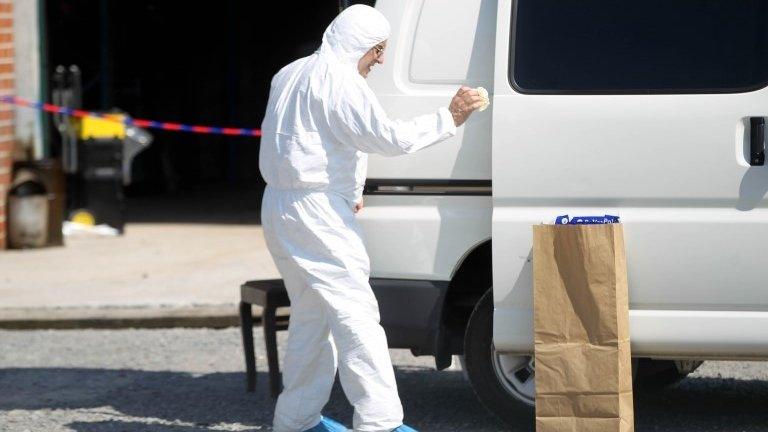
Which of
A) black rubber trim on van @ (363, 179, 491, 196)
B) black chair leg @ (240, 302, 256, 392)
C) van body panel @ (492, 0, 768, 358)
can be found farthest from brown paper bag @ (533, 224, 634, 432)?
black chair leg @ (240, 302, 256, 392)

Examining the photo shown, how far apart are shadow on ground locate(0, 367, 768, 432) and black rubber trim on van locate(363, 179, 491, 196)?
1.06 m

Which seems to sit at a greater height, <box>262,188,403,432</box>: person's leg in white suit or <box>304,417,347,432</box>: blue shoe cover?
<box>262,188,403,432</box>: person's leg in white suit

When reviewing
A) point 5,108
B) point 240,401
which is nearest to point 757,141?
point 240,401

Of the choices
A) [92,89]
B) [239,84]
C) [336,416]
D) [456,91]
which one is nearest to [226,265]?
[336,416]

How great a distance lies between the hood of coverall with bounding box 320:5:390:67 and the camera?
19.8 ft

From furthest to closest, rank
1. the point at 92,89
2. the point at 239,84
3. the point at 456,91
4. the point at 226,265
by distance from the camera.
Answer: the point at 239,84 < the point at 92,89 < the point at 226,265 < the point at 456,91

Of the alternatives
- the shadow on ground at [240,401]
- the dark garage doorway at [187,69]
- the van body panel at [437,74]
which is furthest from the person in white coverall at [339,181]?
the dark garage doorway at [187,69]

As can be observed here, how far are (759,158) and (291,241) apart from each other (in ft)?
5.83

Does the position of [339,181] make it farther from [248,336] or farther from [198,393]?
Result: [198,393]

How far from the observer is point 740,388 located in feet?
Answer: 25.6

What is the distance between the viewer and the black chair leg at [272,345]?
287 inches

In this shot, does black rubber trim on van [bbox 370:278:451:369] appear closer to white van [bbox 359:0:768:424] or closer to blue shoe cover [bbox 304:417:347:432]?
white van [bbox 359:0:768:424]

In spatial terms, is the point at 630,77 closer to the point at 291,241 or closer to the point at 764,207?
the point at 764,207

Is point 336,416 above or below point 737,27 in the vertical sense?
below
